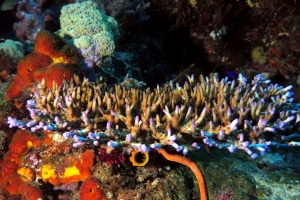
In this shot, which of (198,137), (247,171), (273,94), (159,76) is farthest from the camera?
(159,76)

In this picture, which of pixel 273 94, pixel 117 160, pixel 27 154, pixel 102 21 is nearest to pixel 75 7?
pixel 102 21

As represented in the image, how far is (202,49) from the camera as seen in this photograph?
22.3 feet

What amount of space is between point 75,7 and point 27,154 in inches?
113

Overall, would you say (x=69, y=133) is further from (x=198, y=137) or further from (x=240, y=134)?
(x=240, y=134)

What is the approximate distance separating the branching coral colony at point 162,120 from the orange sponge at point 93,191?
431mm

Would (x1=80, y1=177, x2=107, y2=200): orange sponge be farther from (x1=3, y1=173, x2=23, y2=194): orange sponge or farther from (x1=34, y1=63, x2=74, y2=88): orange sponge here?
(x1=34, y1=63, x2=74, y2=88): orange sponge

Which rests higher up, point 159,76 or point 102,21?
point 102,21

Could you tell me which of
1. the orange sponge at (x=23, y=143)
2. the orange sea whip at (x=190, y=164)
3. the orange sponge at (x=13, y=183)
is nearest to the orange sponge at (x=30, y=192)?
the orange sponge at (x=13, y=183)

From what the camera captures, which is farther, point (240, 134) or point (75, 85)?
point (75, 85)

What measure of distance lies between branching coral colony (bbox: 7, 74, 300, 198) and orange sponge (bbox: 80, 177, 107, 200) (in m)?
0.43

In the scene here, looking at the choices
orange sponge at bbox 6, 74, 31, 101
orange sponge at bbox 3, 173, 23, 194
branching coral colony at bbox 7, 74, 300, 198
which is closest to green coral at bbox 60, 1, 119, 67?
orange sponge at bbox 6, 74, 31, 101

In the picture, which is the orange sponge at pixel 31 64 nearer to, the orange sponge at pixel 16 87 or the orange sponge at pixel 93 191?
the orange sponge at pixel 16 87

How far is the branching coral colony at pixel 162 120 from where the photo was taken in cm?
249

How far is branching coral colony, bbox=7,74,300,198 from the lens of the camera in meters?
2.49
